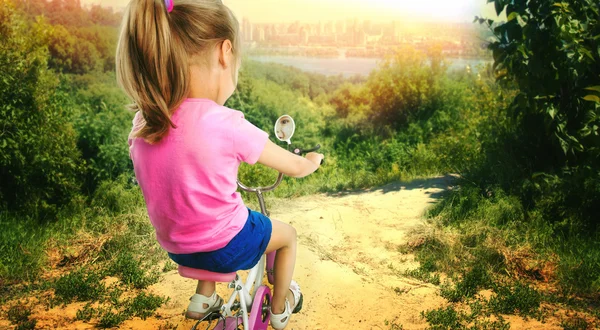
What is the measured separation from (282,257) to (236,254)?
0.38 m

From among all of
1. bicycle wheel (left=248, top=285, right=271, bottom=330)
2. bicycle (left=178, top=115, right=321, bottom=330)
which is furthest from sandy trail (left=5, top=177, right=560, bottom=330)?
bicycle (left=178, top=115, right=321, bottom=330)

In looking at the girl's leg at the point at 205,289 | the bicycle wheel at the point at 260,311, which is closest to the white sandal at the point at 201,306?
the girl's leg at the point at 205,289

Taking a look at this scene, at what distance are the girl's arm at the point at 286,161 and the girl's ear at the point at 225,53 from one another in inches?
13.6

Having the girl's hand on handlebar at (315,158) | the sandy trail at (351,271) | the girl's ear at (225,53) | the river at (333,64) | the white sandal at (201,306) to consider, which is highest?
the girl's ear at (225,53)

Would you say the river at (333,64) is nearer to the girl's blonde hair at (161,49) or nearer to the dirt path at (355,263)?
the dirt path at (355,263)

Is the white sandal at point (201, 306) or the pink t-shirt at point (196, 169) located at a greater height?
the pink t-shirt at point (196, 169)

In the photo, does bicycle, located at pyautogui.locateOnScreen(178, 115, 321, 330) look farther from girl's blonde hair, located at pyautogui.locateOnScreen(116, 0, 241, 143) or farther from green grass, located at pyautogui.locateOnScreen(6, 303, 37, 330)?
green grass, located at pyautogui.locateOnScreen(6, 303, 37, 330)

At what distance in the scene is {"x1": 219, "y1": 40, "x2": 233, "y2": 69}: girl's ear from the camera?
231 centimetres

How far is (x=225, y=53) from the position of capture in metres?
2.32

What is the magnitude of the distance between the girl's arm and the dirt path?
1495 mm

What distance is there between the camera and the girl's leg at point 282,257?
8.60 ft

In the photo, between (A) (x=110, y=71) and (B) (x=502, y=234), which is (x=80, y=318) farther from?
(A) (x=110, y=71)

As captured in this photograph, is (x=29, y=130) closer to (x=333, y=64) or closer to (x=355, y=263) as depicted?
(x=355, y=263)

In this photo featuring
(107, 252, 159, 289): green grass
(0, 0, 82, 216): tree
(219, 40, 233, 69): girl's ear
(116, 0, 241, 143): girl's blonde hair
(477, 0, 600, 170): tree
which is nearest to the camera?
(116, 0, 241, 143): girl's blonde hair
